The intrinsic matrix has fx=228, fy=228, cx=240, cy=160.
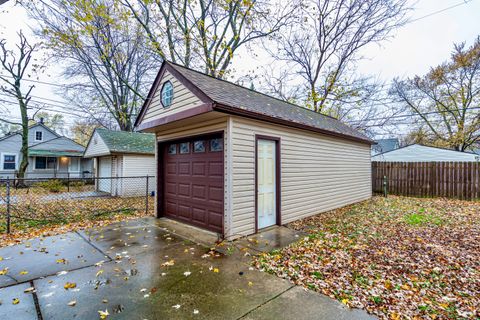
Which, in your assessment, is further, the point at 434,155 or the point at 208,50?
the point at 434,155

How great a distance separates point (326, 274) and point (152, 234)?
384cm

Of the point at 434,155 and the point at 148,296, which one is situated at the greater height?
the point at 434,155

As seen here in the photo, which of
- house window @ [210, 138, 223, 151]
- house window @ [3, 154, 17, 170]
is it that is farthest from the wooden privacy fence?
house window @ [3, 154, 17, 170]

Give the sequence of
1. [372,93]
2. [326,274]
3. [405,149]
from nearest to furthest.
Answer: [326,274] < [372,93] < [405,149]

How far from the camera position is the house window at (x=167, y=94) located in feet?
18.9

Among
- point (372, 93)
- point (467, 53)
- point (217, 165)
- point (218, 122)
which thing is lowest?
point (217, 165)

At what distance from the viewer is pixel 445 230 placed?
564 cm

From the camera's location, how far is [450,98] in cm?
1923

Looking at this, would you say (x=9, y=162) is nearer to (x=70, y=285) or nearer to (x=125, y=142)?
(x=125, y=142)

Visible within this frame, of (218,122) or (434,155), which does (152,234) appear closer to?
(218,122)

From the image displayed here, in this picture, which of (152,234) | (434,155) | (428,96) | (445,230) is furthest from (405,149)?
(152,234)

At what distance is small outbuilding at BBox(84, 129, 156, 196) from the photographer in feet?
42.2

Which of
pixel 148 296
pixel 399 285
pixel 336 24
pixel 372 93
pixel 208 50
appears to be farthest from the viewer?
pixel 372 93

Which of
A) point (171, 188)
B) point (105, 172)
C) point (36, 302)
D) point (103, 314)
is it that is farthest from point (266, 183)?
point (105, 172)
